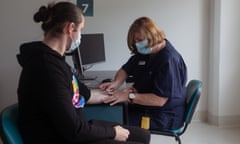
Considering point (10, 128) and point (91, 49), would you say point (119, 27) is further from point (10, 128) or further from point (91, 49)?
point (10, 128)

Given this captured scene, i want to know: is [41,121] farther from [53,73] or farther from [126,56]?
[126,56]

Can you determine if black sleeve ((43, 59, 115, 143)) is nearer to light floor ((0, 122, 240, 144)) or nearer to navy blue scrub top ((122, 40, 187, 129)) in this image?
navy blue scrub top ((122, 40, 187, 129))

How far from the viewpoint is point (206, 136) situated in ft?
11.2

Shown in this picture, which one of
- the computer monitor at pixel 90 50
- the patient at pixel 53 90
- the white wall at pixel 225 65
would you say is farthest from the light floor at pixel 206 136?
the patient at pixel 53 90

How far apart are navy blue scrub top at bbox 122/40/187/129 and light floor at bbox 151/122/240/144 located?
115 cm

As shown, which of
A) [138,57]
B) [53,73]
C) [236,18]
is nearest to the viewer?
[53,73]

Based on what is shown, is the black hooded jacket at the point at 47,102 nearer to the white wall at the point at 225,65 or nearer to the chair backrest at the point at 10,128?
the chair backrest at the point at 10,128

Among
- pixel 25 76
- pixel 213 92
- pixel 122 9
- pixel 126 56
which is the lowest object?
pixel 213 92

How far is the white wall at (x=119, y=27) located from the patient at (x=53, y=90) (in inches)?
87.2

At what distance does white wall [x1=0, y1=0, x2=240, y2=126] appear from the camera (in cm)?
369

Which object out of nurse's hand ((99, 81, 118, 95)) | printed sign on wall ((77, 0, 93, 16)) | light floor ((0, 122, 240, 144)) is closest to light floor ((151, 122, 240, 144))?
light floor ((0, 122, 240, 144))

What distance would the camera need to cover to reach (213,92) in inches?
150

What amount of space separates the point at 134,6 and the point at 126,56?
0.57 metres

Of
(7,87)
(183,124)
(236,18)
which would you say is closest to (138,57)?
(183,124)
